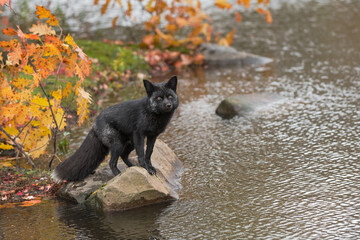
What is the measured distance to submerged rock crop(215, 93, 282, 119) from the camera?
1328 cm

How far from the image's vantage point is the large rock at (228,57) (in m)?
18.7

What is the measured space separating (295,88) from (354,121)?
326 cm

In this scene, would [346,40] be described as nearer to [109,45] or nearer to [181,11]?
[181,11]

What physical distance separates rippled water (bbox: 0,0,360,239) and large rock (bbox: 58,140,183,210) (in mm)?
205

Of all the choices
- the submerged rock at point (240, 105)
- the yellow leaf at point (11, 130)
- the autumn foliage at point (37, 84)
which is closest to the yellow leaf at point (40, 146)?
the autumn foliage at point (37, 84)

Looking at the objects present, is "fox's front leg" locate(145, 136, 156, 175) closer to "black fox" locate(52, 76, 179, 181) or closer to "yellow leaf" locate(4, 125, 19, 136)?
"black fox" locate(52, 76, 179, 181)

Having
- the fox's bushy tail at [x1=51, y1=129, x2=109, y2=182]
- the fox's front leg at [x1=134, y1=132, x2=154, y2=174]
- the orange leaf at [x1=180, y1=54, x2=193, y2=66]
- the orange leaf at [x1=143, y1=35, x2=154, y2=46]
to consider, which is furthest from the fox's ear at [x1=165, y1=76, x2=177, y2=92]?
the orange leaf at [x1=143, y1=35, x2=154, y2=46]

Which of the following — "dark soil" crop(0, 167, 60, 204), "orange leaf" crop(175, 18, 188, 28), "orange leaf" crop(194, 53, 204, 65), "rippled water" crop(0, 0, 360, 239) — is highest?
"orange leaf" crop(175, 18, 188, 28)

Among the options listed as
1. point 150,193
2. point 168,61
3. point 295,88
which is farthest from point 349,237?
point 168,61

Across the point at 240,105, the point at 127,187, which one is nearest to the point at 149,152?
the point at 127,187

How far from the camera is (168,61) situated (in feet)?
62.3

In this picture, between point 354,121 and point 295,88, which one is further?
point 295,88

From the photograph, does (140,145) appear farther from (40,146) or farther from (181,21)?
(181,21)

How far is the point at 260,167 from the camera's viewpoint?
388 inches
